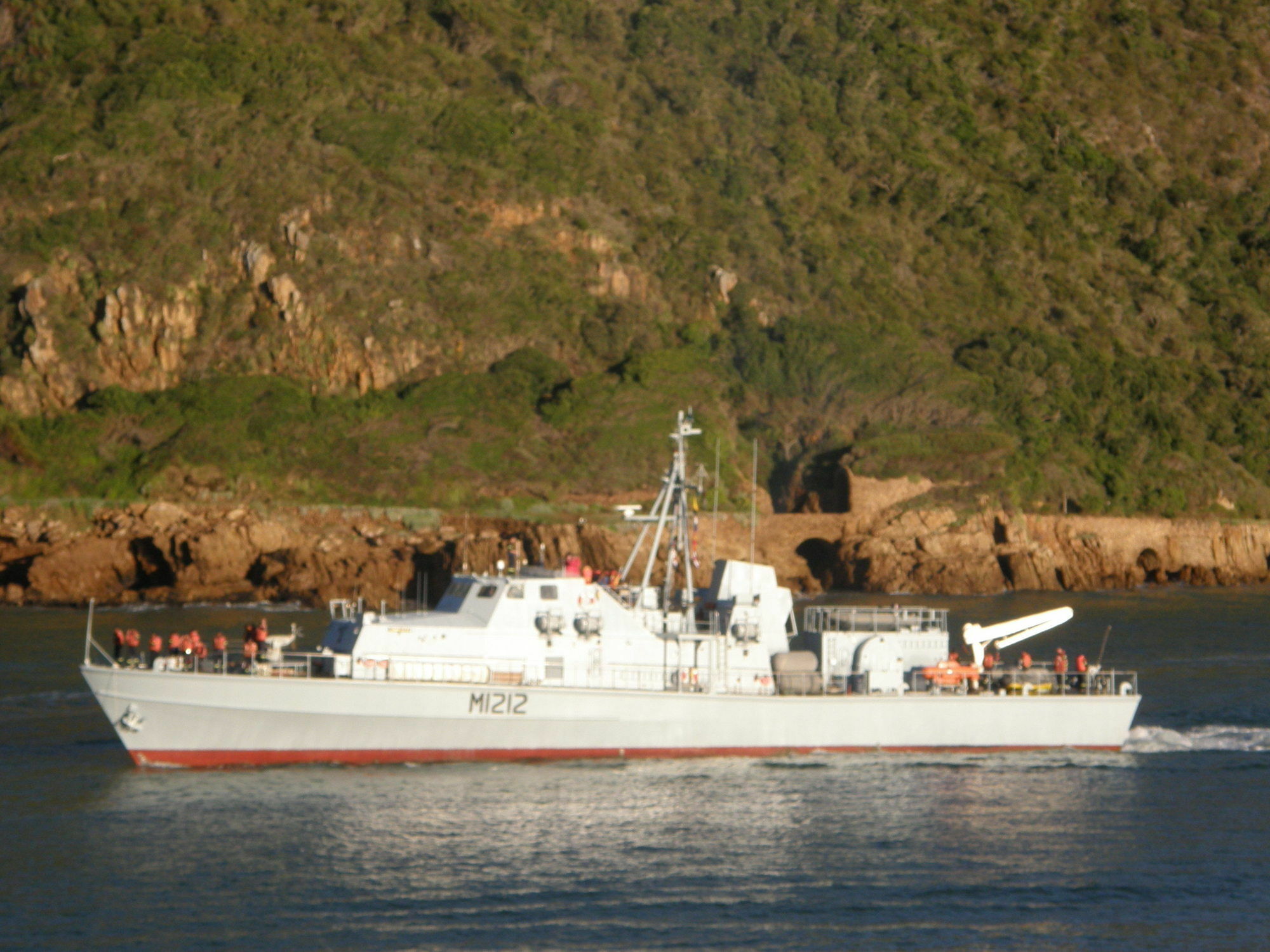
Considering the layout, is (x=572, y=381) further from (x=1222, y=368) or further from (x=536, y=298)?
(x=1222, y=368)

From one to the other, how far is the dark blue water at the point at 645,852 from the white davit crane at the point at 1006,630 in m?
2.84

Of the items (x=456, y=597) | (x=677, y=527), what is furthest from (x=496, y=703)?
(x=677, y=527)

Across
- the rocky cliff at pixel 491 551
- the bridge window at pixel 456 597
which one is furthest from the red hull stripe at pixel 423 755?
the rocky cliff at pixel 491 551

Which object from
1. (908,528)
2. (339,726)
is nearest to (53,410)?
(908,528)

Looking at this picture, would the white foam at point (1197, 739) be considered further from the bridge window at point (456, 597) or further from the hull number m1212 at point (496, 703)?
the bridge window at point (456, 597)

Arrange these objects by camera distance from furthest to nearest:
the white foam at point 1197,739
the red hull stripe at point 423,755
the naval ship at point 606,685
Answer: the white foam at point 1197,739 → the red hull stripe at point 423,755 → the naval ship at point 606,685

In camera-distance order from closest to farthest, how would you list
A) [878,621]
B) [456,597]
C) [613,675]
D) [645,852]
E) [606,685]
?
1. [645,852]
2. [606,685]
3. [613,675]
4. [456,597]
5. [878,621]

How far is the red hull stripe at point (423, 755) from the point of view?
3008 cm

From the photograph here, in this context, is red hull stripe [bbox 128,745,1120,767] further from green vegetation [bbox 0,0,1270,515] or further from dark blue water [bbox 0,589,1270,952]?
green vegetation [bbox 0,0,1270,515]

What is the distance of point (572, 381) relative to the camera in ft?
278

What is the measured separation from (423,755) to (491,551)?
122 feet

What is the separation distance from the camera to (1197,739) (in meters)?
36.3

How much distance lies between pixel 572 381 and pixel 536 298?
24.7 ft

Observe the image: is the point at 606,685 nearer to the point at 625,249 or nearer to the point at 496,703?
the point at 496,703
